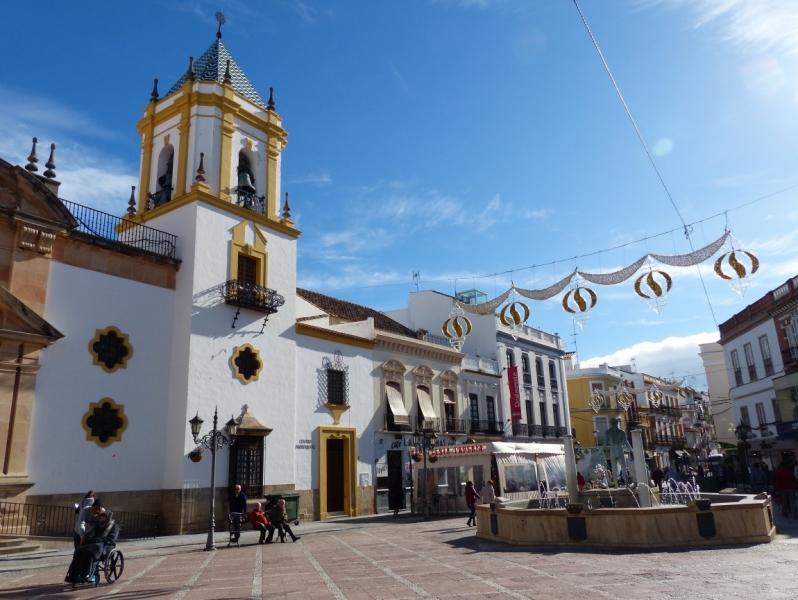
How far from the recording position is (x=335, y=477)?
2216 centimetres

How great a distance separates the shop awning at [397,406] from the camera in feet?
81.4

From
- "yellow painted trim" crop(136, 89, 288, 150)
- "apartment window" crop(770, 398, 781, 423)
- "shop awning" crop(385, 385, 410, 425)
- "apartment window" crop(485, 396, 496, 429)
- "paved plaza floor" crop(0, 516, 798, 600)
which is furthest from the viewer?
"apartment window" crop(485, 396, 496, 429)

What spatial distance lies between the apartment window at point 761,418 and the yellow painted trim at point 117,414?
2961 cm

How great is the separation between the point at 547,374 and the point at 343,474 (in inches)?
753

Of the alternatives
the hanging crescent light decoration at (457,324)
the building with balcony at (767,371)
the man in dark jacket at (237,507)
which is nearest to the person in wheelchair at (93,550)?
the man in dark jacket at (237,507)

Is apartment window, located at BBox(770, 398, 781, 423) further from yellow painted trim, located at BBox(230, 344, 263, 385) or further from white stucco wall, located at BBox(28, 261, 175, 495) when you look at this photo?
white stucco wall, located at BBox(28, 261, 175, 495)

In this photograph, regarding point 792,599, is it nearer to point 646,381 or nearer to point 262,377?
point 262,377

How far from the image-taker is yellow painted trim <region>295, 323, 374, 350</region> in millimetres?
21891

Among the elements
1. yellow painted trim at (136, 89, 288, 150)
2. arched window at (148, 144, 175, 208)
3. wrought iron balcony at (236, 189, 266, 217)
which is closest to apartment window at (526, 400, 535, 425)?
wrought iron balcony at (236, 189, 266, 217)

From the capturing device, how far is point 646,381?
5294 centimetres

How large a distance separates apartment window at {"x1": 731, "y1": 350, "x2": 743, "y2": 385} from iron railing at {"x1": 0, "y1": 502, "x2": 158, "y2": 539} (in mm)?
31283

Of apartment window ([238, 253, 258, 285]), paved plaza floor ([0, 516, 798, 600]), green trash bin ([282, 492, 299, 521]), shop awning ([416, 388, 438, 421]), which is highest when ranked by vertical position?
apartment window ([238, 253, 258, 285])

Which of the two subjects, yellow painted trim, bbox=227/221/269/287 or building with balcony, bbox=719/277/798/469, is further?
building with balcony, bbox=719/277/798/469

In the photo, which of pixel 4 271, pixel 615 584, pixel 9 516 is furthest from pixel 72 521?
pixel 615 584
